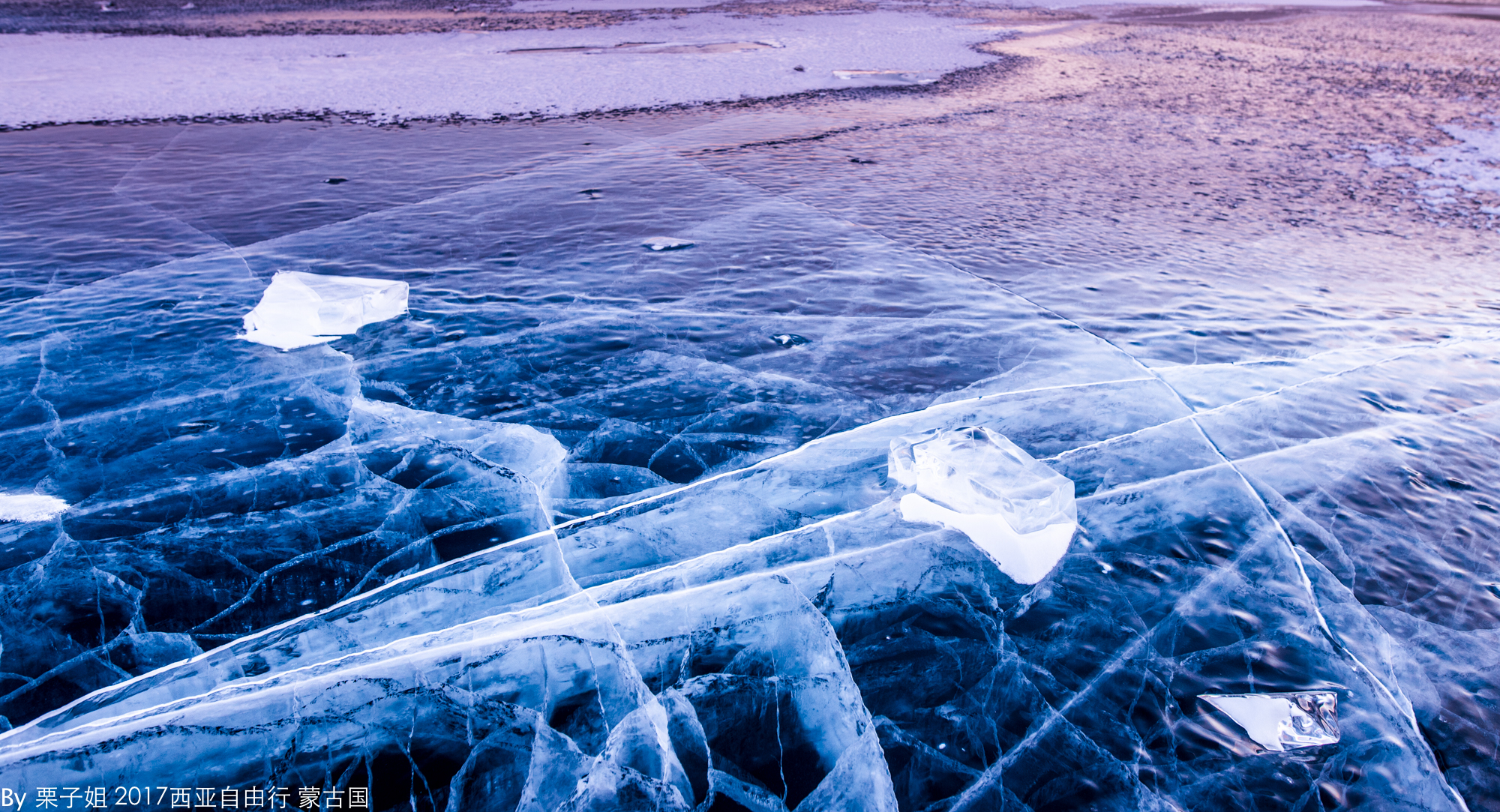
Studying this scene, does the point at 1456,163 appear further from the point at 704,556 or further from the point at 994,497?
the point at 704,556

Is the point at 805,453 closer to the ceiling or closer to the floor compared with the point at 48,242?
closer to the floor

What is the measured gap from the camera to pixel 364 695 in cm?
161

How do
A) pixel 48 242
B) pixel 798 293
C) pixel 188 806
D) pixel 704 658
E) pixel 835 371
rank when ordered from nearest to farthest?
pixel 188 806, pixel 704 658, pixel 835 371, pixel 798 293, pixel 48 242

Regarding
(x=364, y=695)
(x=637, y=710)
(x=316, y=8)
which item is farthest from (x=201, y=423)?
(x=316, y=8)

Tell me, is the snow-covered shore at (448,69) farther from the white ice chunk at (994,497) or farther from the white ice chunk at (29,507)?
the white ice chunk at (994,497)

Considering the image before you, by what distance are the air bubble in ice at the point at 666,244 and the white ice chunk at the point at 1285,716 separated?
2733mm

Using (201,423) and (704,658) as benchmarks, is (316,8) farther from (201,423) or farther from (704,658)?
(704,658)

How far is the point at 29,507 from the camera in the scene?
2.08m

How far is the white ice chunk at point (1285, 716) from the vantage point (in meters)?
1.56

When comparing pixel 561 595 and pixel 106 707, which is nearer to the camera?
pixel 106 707

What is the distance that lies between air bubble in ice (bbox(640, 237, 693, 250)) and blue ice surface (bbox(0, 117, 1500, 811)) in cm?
30

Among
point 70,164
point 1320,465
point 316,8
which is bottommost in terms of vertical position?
point 1320,465

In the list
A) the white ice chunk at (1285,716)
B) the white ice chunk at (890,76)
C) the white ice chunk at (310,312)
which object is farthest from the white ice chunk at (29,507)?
the white ice chunk at (890,76)

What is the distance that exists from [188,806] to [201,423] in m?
1.35
